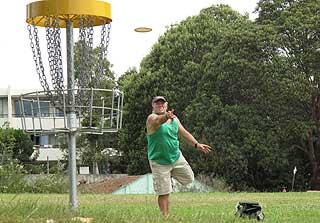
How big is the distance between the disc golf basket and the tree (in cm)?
2599

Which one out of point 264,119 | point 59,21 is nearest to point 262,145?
point 264,119

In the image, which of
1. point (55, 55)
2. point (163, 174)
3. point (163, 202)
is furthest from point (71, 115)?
point (163, 202)

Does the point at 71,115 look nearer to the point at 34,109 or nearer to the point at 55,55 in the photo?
the point at 34,109

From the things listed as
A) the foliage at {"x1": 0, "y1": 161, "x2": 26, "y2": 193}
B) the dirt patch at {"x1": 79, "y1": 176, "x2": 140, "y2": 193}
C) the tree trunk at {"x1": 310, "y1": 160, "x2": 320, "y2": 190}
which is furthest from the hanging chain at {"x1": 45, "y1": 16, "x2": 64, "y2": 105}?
the tree trunk at {"x1": 310, "y1": 160, "x2": 320, "y2": 190}

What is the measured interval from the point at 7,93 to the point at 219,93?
3470 cm

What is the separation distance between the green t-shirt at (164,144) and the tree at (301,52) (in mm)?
25599

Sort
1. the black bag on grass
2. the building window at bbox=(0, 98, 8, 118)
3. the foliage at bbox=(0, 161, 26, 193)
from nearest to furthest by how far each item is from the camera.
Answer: the black bag on grass
the foliage at bbox=(0, 161, 26, 193)
the building window at bbox=(0, 98, 8, 118)

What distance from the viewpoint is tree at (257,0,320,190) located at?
34562 millimetres

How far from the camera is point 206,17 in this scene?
4228 cm

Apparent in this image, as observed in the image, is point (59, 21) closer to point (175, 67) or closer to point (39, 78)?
point (39, 78)

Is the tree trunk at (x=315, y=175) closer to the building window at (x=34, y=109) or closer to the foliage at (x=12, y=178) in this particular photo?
the foliage at (x=12, y=178)

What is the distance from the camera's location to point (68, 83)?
873 centimetres

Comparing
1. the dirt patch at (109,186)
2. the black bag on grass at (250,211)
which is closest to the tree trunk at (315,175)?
the dirt patch at (109,186)

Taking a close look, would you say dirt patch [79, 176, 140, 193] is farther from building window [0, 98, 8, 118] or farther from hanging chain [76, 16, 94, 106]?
building window [0, 98, 8, 118]
